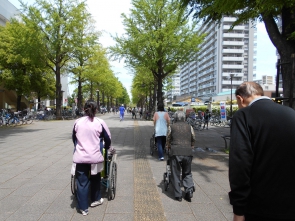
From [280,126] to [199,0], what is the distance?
18.9 feet

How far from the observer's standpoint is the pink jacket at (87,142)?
11.7ft

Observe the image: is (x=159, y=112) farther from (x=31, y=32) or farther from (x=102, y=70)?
(x=102, y=70)

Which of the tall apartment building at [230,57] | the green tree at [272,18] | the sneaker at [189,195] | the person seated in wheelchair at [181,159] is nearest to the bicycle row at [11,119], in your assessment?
the green tree at [272,18]

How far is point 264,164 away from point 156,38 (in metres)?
20.9

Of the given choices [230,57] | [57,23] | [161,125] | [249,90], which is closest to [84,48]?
[57,23]

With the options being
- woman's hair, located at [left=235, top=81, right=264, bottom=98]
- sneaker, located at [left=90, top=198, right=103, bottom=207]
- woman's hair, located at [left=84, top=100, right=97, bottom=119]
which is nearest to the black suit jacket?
woman's hair, located at [left=235, top=81, right=264, bottom=98]

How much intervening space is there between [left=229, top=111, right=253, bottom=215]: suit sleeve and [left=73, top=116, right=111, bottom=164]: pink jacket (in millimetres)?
2320

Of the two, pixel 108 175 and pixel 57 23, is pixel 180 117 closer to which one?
pixel 108 175

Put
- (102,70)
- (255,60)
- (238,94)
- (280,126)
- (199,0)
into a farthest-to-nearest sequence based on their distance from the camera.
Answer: (255,60) < (102,70) < (199,0) < (238,94) < (280,126)

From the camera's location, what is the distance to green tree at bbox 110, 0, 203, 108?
21.5 meters

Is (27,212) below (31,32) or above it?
below

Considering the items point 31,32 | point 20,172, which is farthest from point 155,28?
point 20,172

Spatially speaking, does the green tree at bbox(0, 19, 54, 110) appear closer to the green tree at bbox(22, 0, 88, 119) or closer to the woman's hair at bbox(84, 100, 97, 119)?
the green tree at bbox(22, 0, 88, 119)

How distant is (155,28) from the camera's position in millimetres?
22766
